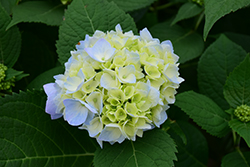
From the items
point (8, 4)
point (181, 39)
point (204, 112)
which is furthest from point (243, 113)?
point (8, 4)

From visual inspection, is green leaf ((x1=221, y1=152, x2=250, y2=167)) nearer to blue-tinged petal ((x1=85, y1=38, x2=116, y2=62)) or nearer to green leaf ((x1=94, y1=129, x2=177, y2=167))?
green leaf ((x1=94, y1=129, x2=177, y2=167))

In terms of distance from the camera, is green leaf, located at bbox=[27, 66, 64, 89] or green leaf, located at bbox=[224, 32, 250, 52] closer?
green leaf, located at bbox=[27, 66, 64, 89]

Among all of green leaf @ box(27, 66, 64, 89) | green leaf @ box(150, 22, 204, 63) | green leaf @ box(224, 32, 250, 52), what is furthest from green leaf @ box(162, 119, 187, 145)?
green leaf @ box(224, 32, 250, 52)

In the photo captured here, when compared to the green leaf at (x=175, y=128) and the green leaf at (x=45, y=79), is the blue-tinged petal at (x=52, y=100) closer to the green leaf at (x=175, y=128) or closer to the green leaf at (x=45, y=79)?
the green leaf at (x=45, y=79)

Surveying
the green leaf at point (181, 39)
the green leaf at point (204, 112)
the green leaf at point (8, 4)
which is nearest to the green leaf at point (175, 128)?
the green leaf at point (204, 112)

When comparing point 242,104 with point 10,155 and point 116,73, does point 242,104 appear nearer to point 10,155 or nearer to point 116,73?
point 116,73
